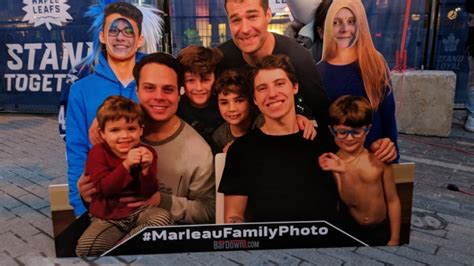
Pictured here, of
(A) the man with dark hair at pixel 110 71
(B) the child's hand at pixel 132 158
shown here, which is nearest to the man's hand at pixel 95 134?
(A) the man with dark hair at pixel 110 71

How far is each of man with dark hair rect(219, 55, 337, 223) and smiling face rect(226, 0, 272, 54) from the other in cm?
13

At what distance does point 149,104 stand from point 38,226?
5.63 ft

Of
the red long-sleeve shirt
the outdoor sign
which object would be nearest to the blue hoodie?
the red long-sleeve shirt

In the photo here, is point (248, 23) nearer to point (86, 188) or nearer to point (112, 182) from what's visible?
point (112, 182)

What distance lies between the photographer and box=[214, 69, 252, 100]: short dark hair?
7.86 ft

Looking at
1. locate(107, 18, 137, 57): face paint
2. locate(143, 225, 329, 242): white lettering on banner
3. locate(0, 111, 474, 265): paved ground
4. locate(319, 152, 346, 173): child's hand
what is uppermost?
locate(107, 18, 137, 57): face paint

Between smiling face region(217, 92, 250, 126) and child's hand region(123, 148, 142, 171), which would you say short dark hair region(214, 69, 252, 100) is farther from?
child's hand region(123, 148, 142, 171)

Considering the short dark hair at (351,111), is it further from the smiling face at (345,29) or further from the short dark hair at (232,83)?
the short dark hair at (232,83)

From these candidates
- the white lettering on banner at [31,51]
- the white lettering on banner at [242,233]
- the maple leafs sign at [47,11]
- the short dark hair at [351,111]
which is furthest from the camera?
the white lettering on banner at [31,51]

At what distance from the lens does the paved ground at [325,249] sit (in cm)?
269

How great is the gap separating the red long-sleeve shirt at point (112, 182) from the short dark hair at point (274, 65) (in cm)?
78

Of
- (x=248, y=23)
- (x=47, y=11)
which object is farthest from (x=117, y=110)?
(x=47, y=11)

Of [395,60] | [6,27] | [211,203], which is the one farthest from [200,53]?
[6,27]

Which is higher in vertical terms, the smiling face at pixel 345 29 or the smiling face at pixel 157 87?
the smiling face at pixel 345 29
